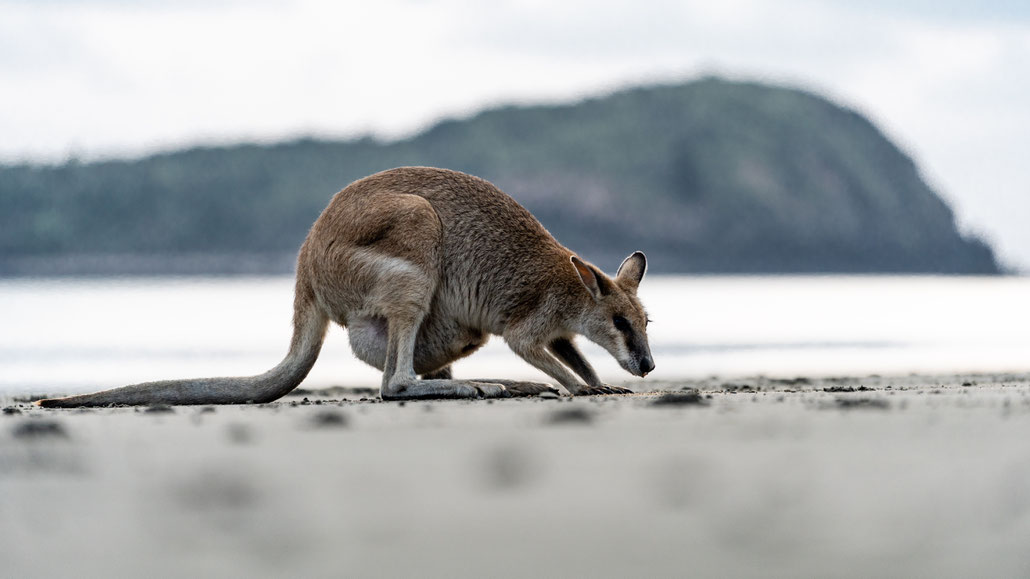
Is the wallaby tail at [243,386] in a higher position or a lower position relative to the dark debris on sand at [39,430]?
higher

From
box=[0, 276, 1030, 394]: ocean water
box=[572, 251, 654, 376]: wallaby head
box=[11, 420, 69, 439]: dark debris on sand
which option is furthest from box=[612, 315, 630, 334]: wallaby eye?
box=[11, 420, 69, 439]: dark debris on sand

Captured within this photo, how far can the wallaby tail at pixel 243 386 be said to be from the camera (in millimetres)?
6039

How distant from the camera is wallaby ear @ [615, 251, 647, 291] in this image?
22.8 feet

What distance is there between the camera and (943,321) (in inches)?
773

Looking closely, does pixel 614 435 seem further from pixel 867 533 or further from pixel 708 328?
pixel 708 328

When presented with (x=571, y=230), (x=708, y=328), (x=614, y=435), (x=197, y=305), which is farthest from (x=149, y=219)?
(x=614, y=435)

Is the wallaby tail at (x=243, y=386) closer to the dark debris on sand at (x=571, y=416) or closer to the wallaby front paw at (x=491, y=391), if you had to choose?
the wallaby front paw at (x=491, y=391)

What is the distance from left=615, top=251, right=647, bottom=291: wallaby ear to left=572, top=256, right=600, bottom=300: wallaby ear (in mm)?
280

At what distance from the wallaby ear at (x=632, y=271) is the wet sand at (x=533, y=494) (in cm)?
197

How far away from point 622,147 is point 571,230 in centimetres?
1830

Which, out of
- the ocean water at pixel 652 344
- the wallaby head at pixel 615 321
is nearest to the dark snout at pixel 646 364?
the wallaby head at pixel 615 321

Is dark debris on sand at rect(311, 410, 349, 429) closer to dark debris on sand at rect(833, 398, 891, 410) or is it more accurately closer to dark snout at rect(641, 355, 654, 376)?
dark snout at rect(641, 355, 654, 376)

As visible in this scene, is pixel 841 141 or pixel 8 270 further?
pixel 841 141

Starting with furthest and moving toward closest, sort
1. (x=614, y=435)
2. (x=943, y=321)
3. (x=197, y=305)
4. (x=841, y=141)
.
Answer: (x=841, y=141), (x=197, y=305), (x=943, y=321), (x=614, y=435)
